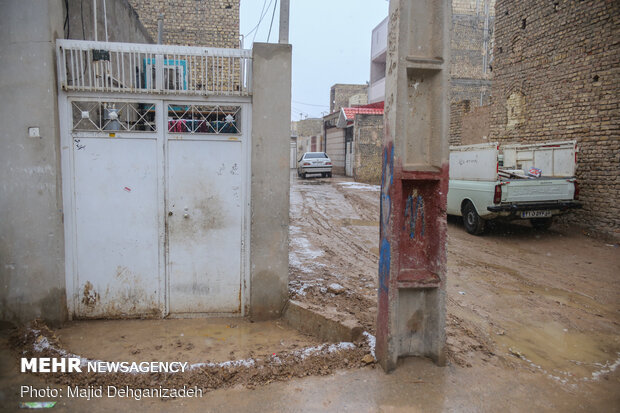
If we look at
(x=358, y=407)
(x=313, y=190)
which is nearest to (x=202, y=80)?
(x=358, y=407)

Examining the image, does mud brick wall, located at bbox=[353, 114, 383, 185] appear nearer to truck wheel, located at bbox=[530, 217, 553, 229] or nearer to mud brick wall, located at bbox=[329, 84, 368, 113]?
truck wheel, located at bbox=[530, 217, 553, 229]

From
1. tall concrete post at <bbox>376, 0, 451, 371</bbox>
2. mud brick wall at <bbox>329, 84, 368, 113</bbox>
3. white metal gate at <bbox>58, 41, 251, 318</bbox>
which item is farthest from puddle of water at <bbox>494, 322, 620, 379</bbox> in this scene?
mud brick wall at <bbox>329, 84, 368, 113</bbox>

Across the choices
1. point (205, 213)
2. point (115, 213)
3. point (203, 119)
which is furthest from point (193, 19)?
point (205, 213)

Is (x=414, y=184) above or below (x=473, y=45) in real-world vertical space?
below

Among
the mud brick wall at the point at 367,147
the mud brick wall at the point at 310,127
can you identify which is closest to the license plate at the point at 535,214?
the mud brick wall at the point at 367,147

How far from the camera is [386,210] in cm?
334

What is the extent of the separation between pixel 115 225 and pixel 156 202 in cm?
52

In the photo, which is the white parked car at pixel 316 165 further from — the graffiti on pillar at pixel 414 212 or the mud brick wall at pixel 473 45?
the graffiti on pillar at pixel 414 212

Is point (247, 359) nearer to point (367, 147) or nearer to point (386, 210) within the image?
point (386, 210)

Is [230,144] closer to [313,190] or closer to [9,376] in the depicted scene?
[9,376]

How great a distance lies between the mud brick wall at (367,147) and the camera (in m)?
23.0

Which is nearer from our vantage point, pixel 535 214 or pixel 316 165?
pixel 535 214

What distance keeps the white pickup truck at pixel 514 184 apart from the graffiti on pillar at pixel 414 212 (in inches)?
225

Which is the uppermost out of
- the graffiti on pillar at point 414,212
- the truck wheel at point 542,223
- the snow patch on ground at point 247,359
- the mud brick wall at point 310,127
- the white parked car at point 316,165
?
the mud brick wall at point 310,127
